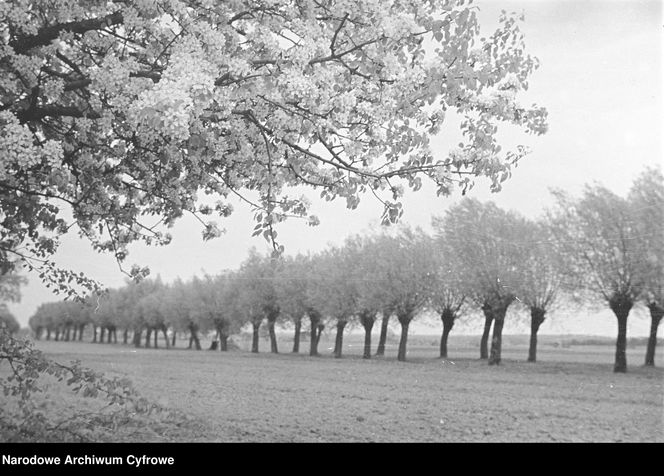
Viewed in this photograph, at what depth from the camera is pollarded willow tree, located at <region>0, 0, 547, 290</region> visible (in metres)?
5.82

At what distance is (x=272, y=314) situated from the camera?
65125 millimetres

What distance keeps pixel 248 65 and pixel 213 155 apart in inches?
62.3

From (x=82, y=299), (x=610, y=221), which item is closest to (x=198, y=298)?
(x=610, y=221)

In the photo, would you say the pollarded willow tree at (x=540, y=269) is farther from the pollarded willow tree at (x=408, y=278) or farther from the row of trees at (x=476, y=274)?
the pollarded willow tree at (x=408, y=278)

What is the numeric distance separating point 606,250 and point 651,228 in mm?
2741

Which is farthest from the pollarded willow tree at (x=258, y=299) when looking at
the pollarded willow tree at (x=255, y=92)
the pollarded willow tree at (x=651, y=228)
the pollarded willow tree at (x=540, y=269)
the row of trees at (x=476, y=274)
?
the pollarded willow tree at (x=255, y=92)

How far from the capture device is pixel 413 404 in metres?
19.4

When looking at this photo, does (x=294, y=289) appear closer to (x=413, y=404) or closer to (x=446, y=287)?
(x=446, y=287)

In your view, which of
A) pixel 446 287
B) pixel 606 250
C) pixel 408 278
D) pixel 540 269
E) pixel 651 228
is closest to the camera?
pixel 651 228

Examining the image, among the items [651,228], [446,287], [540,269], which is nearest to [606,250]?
[651,228]

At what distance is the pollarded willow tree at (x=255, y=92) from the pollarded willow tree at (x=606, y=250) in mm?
28505

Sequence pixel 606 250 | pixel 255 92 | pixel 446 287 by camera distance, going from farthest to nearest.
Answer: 1. pixel 446 287
2. pixel 606 250
3. pixel 255 92

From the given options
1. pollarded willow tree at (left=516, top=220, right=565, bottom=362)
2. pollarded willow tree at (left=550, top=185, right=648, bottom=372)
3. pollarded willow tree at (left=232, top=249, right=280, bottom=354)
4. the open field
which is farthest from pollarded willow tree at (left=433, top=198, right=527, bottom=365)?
pollarded willow tree at (left=232, top=249, right=280, bottom=354)
